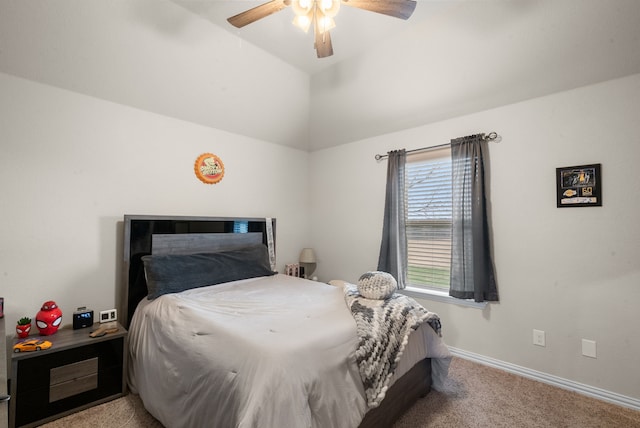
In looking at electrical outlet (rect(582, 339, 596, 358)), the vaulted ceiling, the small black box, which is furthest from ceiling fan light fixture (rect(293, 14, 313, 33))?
electrical outlet (rect(582, 339, 596, 358))

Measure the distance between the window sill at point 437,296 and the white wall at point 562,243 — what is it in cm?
6

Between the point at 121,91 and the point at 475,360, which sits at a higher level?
the point at 121,91

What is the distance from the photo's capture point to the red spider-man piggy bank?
207 centimetres

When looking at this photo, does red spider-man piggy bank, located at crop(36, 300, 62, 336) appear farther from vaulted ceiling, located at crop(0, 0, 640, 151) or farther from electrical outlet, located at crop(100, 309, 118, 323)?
vaulted ceiling, located at crop(0, 0, 640, 151)

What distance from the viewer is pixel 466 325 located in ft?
9.23

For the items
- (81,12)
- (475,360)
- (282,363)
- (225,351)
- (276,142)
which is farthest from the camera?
(276,142)

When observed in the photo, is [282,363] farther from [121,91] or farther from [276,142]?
[276,142]

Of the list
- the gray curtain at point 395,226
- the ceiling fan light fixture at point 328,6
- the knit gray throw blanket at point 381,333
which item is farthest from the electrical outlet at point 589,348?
the ceiling fan light fixture at point 328,6

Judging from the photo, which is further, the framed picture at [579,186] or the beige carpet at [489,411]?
the framed picture at [579,186]

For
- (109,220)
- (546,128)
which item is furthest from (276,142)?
(546,128)

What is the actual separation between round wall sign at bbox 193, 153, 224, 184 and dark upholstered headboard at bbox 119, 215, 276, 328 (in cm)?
47

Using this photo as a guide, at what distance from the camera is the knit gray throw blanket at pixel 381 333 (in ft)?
4.87

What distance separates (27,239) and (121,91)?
1377 millimetres

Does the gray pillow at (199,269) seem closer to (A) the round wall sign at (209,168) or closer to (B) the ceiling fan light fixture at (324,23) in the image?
(A) the round wall sign at (209,168)
